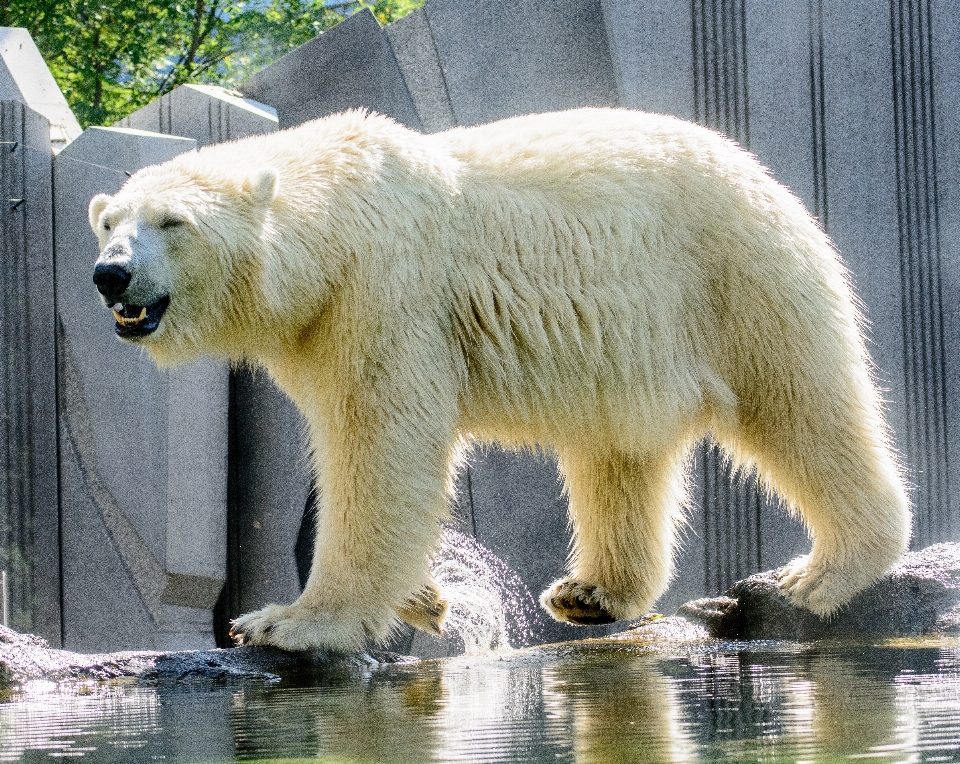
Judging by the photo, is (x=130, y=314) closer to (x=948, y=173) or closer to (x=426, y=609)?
(x=426, y=609)

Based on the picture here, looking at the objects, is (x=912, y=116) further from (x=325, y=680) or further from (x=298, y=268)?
(x=325, y=680)

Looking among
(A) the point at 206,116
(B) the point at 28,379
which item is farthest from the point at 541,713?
(A) the point at 206,116

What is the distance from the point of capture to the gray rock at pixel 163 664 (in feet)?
14.6

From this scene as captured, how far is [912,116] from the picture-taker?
8562 millimetres

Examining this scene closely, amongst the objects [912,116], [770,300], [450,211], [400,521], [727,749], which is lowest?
[727,749]

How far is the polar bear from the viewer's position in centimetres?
489

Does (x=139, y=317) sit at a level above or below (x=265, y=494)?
above

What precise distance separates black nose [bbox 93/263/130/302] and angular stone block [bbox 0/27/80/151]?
4.05 m

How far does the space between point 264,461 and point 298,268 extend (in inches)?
142

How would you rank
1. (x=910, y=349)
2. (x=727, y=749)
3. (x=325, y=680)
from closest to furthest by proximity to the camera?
(x=727, y=749)
(x=325, y=680)
(x=910, y=349)

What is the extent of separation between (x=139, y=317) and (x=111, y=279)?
234 millimetres

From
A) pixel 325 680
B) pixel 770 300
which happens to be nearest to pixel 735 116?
pixel 770 300

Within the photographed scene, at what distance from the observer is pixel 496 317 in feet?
17.3

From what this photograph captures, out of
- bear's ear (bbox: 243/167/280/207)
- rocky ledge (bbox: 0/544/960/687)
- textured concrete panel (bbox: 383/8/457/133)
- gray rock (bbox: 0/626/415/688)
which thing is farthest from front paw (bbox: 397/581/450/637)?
textured concrete panel (bbox: 383/8/457/133)
